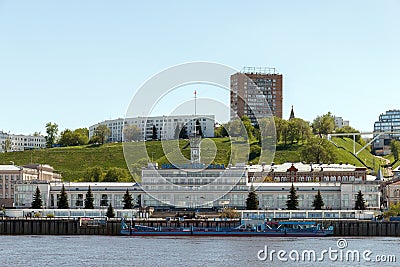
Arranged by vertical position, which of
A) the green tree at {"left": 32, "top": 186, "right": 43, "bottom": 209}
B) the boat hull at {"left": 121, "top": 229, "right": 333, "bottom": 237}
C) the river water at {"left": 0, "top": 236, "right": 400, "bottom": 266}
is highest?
the green tree at {"left": 32, "top": 186, "right": 43, "bottom": 209}

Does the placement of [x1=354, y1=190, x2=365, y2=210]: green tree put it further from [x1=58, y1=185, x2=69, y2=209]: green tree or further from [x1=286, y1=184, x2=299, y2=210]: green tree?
[x1=58, y1=185, x2=69, y2=209]: green tree

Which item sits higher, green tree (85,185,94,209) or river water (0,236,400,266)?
green tree (85,185,94,209)

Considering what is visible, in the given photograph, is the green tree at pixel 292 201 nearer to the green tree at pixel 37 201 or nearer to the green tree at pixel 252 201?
the green tree at pixel 252 201

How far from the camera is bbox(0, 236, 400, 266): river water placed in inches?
3371

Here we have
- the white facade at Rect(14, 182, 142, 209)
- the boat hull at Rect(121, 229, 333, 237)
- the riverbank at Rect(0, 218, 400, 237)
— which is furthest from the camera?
the white facade at Rect(14, 182, 142, 209)

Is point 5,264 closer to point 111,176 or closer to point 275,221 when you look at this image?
point 275,221

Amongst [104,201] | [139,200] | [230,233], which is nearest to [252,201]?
[139,200]

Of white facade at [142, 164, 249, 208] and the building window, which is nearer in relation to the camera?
white facade at [142, 164, 249, 208]

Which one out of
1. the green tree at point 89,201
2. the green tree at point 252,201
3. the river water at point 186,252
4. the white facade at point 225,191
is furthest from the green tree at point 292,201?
the river water at point 186,252

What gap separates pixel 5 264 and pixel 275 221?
62454mm

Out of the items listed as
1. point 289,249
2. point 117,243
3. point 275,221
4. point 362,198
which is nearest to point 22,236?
point 117,243

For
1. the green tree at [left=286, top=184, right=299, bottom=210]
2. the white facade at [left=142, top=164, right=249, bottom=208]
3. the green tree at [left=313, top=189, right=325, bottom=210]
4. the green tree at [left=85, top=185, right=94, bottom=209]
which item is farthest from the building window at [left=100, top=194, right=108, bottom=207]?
the green tree at [left=313, top=189, right=325, bottom=210]

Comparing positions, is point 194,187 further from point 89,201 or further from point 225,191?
point 89,201

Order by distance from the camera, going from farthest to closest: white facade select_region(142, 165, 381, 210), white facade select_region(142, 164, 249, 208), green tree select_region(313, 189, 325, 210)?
white facade select_region(142, 165, 381, 210) < white facade select_region(142, 164, 249, 208) < green tree select_region(313, 189, 325, 210)
